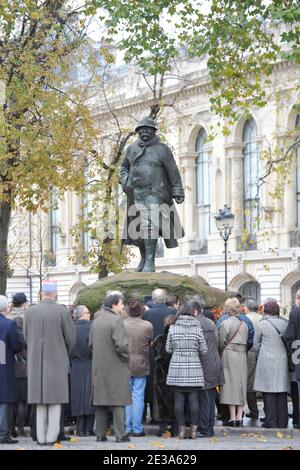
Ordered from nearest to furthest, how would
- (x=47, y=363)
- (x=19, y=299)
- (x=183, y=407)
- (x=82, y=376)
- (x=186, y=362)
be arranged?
(x=47, y=363), (x=186, y=362), (x=183, y=407), (x=82, y=376), (x=19, y=299)

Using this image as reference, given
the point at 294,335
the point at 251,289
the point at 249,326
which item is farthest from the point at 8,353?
the point at 251,289

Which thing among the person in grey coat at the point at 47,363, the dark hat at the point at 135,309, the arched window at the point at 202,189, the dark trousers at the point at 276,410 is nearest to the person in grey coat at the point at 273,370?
the dark trousers at the point at 276,410

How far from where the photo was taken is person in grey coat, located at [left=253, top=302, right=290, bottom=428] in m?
17.2

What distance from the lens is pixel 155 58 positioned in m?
28.1

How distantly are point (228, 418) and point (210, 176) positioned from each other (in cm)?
3994

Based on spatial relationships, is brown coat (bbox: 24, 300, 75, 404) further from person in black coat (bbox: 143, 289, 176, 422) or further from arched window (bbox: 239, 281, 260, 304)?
arched window (bbox: 239, 281, 260, 304)

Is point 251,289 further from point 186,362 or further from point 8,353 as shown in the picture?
point 8,353

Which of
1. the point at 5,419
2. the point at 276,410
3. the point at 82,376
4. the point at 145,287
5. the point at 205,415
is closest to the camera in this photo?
the point at 5,419

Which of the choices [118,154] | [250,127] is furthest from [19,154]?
[250,127]

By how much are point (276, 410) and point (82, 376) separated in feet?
8.65

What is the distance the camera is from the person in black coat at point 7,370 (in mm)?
15516

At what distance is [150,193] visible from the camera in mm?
20344

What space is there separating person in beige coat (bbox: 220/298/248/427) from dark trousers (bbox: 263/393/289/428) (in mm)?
326

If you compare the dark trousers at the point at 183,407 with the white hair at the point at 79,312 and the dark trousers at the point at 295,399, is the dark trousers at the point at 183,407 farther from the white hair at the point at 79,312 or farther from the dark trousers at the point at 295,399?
the dark trousers at the point at 295,399
